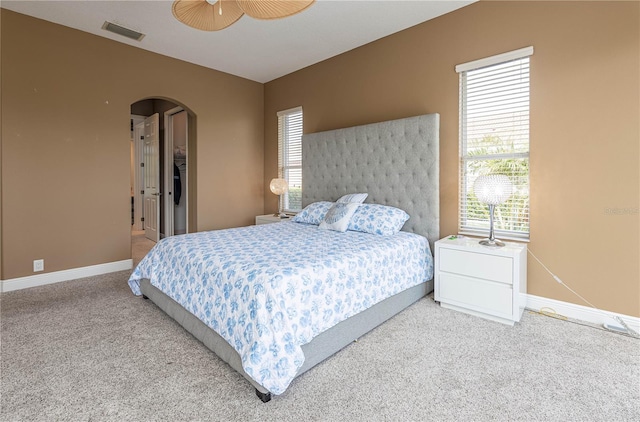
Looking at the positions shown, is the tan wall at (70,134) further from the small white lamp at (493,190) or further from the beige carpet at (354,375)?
the small white lamp at (493,190)

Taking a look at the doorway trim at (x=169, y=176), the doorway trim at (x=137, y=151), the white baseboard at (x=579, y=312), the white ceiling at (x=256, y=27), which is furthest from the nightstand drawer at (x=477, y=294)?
the doorway trim at (x=137, y=151)

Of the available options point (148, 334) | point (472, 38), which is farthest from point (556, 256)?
point (148, 334)

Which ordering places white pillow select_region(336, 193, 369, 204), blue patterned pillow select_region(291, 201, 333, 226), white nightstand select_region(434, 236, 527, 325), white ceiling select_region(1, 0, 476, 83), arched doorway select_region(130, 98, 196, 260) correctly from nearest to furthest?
white nightstand select_region(434, 236, 527, 325), white ceiling select_region(1, 0, 476, 83), white pillow select_region(336, 193, 369, 204), blue patterned pillow select_region(291, 201, 333, 226), arched doorway select_region(130, 98, 196, 260)

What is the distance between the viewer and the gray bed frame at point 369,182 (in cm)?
212

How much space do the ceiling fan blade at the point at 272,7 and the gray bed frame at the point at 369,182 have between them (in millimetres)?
1780

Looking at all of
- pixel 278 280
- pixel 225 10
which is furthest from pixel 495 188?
pixel 225 10

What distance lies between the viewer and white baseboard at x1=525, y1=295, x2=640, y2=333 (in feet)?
7.91

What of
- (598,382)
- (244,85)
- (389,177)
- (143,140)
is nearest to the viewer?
(598,382)

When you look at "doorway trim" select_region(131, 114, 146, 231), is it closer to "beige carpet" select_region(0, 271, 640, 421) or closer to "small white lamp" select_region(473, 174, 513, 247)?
"beige carpet" select_region(0, 271, 640, 421)

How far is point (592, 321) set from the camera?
8.36 feet

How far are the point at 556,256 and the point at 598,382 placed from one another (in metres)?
1.13

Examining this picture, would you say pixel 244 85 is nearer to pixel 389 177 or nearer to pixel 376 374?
pixel 389 177

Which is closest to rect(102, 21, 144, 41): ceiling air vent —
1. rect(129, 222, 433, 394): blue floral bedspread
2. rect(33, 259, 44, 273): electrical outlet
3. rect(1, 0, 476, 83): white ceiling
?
rect(1, 0, 476, 83): white ceiling

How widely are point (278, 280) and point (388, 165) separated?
2.23 metres
